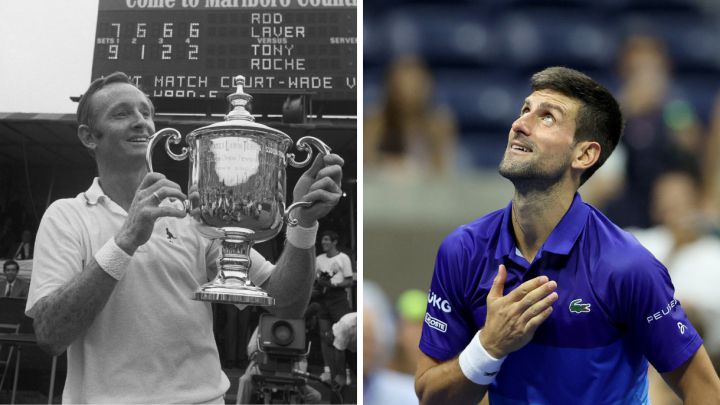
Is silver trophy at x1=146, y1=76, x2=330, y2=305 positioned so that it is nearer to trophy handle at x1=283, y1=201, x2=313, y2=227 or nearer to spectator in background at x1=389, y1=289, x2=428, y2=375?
trophy handle at x1=283, y1=201, x2=313, y2=227

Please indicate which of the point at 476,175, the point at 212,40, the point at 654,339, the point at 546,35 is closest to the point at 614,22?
the point at 546,35

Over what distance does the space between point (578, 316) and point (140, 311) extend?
Answer: 62.0 inches

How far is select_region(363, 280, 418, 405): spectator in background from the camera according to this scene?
292 cm

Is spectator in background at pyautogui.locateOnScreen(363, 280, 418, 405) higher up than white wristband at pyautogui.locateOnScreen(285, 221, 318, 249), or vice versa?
white wristband at pyautogui.locateOnScreen(285, 221, 318, 249)

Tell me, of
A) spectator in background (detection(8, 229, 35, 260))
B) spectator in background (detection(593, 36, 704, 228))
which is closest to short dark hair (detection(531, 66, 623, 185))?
spectator in background (detection(593, 36, 704, 228))

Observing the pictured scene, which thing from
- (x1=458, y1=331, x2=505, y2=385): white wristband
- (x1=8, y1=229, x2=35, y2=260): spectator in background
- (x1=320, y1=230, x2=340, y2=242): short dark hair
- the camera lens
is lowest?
(x1=458, y1=331, x2=505, y2=385): white wristband

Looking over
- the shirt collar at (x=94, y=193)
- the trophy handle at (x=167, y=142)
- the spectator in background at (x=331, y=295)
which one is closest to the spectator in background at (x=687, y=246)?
the spectator in background at (x=331, y=295)

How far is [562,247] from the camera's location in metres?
2.35

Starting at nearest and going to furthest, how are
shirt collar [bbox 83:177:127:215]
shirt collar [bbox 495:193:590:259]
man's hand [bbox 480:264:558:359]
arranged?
1. man's hand [bbox 480:264:558:359]
2. shirt collar [bbox 495:193:590:259]
3. shirt collar [bbox 83:177:127:215]

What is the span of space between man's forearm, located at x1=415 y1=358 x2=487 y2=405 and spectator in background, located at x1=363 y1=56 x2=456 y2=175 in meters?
1.15

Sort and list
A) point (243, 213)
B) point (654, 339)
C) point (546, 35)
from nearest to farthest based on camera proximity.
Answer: point (654, 339) < point (243, 213) < point (546, 35)

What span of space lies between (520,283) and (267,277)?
111cm

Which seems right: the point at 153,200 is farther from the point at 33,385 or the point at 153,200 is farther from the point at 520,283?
the point at 520,283

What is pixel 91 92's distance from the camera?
3209 mm
